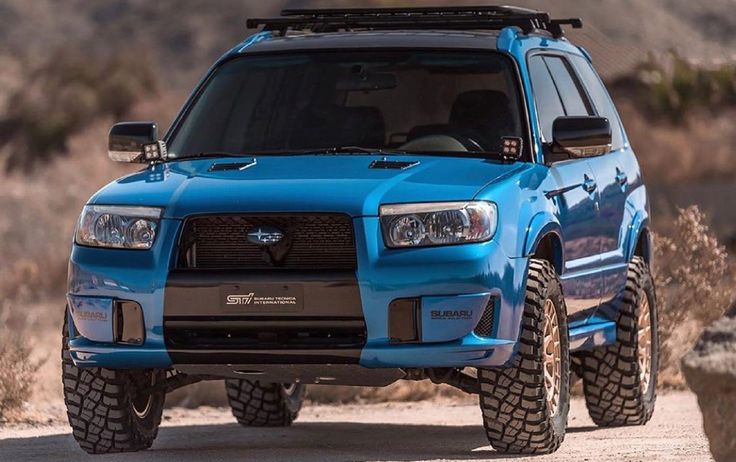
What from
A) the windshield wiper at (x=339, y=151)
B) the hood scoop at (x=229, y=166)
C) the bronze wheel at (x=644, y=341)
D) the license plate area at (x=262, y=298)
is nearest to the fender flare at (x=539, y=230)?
the windshield wiper at (x=339, y=151)

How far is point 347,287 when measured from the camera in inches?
297

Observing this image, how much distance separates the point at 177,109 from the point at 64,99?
12.1 ft

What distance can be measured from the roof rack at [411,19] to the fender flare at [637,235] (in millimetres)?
1075

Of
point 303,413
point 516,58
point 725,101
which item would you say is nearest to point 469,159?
point 516,58

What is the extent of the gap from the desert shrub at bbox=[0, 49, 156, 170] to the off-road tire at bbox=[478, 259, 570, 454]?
2579 centimetres

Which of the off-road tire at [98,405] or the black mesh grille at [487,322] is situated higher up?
the black mesh grille at [487,322]

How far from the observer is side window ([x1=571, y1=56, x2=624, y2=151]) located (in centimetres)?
1030

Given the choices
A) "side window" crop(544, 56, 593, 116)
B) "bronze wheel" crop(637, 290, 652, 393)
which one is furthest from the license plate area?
"bronze wheel" crop(637, 290, 652, 393)

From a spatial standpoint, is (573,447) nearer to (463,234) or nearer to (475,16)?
(463,234)

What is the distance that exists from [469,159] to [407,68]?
1065mm

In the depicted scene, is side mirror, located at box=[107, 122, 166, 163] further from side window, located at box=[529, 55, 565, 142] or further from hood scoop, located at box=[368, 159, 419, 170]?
side window, located at box=[529, 55, 565, 142]

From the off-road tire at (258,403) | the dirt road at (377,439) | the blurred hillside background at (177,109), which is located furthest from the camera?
the blurred hillside background at (177,109)

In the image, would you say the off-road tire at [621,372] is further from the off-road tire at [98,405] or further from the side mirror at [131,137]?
the off-road tire at [98,405]

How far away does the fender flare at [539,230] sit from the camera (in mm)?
7992
